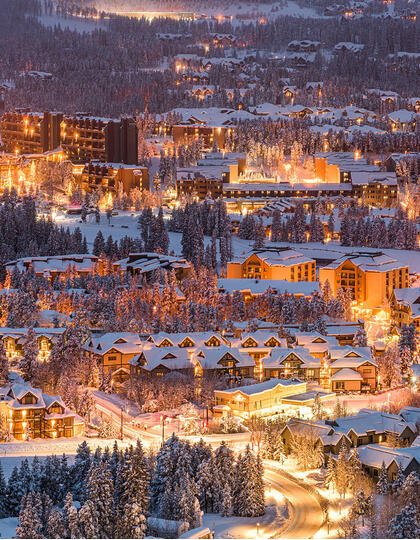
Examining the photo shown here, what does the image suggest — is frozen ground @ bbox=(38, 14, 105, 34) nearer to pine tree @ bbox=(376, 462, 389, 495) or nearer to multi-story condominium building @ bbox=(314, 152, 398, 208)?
multi-story condominium building @ bbox=(314, 152, 398, 208)

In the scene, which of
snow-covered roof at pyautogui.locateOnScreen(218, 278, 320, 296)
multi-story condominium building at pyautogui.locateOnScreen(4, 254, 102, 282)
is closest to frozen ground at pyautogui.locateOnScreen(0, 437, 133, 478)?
snow-covered roof at pyautogui.locateOnScreen(218, 278, 320, 296)

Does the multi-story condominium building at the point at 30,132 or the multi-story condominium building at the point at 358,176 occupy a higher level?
the multi-story condominium building at the point at 30,132

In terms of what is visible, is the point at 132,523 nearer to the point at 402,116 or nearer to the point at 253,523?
the point at 253,523

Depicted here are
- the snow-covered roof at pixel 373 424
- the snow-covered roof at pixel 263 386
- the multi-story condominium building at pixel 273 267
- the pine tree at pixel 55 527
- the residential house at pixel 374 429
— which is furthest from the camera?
the multi-story condominium building at pixel 273 267

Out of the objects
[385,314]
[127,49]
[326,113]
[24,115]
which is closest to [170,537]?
[385,314]

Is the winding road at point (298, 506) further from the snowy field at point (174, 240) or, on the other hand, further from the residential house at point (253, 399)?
the snowy field at point (174, 240)

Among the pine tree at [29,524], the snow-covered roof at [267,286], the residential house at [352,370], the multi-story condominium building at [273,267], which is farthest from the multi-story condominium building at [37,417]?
the multi-story condominium building at [273,267]

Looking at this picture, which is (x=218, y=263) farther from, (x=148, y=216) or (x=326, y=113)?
(x=326, y=113)
